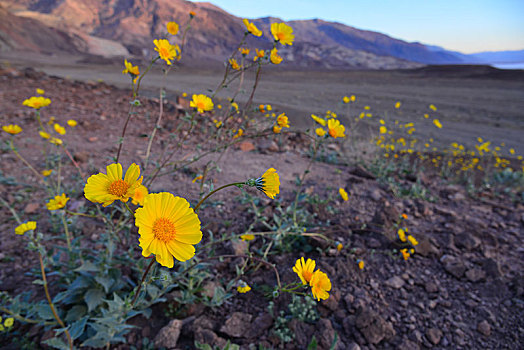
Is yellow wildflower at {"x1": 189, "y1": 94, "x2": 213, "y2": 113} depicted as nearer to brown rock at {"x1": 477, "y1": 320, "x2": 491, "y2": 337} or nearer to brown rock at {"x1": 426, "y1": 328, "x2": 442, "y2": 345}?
brown rock at {"x1": 426, "y1": 328, "x2": 442, "y2": 345}

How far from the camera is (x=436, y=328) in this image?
1.63m

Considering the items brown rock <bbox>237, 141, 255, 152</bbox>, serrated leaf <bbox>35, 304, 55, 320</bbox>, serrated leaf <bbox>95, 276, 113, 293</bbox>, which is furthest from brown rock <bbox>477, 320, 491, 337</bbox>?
brown rock <bbox>237, 141, 255, 152</bbox>

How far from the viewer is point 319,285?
1.15 metres

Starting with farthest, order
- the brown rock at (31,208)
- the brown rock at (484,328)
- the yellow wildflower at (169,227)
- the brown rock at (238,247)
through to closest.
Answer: the brown rock at (31,208) → the brown rock at (238,247) → the brown rock at (484,328) → the yellow wildflower at (169,227)

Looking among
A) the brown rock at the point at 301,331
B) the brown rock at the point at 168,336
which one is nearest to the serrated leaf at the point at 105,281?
the brown rock at the point at 168,336

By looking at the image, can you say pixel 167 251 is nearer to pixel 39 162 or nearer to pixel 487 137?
pixel 39 162

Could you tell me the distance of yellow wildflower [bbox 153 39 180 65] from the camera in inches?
65.6

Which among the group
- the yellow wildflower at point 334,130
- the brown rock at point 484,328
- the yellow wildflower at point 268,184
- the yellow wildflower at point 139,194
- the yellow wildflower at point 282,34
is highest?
the yellow wildflower at point 282,34

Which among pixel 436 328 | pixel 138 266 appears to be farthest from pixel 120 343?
pixel 436 328

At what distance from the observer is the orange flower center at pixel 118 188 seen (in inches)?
35.1

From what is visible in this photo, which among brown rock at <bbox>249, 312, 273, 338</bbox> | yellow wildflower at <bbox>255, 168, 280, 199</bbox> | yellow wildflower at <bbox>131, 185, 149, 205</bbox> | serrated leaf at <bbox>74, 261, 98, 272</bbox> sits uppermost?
yellow wildflower at <bbox>255, 168, 280, 199</bbox>

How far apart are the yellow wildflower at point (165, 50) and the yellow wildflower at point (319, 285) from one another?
4.56ft

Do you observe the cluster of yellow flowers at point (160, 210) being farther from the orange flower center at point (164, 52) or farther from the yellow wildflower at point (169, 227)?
the orange flower center at point (164, 52)

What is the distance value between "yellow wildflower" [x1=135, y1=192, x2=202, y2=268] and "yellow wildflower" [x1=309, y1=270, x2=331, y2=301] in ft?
1.60
